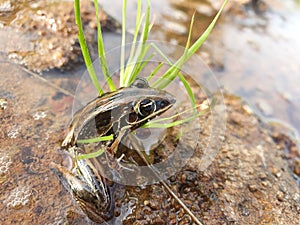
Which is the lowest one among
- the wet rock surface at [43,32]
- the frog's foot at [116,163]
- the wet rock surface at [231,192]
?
the wet rock surface at [231,192]

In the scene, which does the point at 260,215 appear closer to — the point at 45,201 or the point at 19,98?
the point at 45,201

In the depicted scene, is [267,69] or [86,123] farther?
[267,69]

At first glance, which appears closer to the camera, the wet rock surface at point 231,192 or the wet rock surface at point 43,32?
the wet rock surface at point 231,192

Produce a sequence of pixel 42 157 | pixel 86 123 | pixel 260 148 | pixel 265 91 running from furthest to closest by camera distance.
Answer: pixel 265 91, pixel 260 148, pixel 42 157, pixel 86 123

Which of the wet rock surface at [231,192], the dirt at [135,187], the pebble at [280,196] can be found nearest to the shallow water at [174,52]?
the dirt at [135,187]

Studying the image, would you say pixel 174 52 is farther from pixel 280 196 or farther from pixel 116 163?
pixel 280 196

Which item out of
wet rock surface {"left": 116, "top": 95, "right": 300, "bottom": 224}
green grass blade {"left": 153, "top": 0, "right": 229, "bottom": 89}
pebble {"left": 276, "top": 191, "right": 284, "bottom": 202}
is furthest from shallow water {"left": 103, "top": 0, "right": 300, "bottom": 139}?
green grass blade {"left": 153, "top": 0, "right": 229, "bottom": 89}

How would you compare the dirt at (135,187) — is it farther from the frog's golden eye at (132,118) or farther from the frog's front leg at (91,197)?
the frog's golden eye at (132,118)

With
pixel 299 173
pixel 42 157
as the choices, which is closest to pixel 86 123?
pixel 42 157
